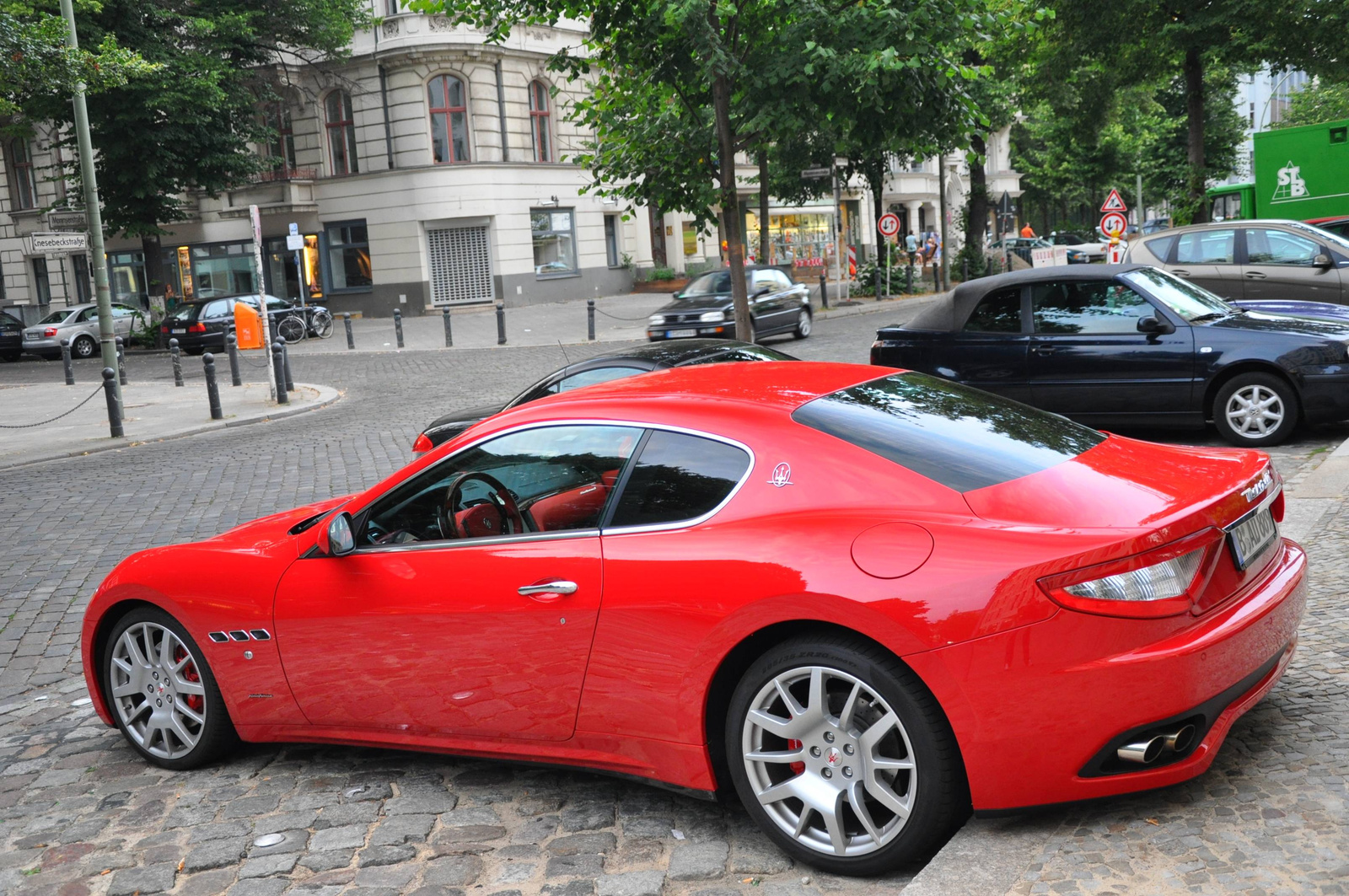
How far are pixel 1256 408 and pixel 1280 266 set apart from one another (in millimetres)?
5537

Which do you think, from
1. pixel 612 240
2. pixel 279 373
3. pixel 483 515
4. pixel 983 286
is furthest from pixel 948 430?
pixel 612 240

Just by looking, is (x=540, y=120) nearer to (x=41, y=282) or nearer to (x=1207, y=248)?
(x=41, y=282)

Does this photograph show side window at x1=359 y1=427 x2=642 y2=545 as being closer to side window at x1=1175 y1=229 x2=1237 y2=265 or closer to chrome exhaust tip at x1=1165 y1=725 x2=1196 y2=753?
chrome exhaust tip at x1=1165 y1=725 x2=1196 y2=753

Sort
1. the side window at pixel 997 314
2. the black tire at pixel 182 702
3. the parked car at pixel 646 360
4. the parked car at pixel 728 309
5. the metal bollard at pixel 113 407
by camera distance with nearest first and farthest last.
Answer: the black tire at pixel 182 702 < the parked car at pixel 646 360 < the side window at pixel 997 314 < the metal bollard at pixel 113 407 < the parked car at pixel 728 309

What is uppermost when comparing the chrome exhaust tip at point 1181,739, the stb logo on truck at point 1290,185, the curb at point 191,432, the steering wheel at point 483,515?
the stb logo on truck at point 1290,185

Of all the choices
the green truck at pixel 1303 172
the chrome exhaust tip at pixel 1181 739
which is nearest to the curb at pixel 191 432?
the chrome exhaust tip at pixel 1181 739

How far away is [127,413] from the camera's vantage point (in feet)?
62.1

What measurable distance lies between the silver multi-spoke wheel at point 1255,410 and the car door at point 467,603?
7.54 meters

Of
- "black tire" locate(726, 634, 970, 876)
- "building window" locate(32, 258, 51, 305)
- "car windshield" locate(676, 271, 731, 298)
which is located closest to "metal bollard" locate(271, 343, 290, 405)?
"car windshield" locate(676, 271, 731, 298)

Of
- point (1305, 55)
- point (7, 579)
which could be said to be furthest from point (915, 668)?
point (1305, 55)

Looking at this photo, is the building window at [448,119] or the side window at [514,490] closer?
the side window at [514,490]

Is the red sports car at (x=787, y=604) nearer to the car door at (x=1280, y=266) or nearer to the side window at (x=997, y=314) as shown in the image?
the side window at (x=997, y=314)

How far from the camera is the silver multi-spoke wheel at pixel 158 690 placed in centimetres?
464

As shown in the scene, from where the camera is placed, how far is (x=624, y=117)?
15961mm
